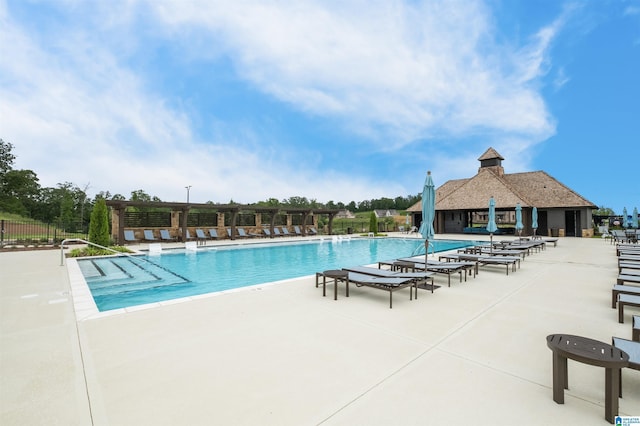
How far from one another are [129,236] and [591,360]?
20.5 metres

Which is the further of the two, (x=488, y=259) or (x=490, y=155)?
(x=490, y=155)

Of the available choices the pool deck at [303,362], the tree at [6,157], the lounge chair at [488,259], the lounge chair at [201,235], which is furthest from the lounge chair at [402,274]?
the tree at [6,157]

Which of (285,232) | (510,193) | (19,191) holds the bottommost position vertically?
(285,232)

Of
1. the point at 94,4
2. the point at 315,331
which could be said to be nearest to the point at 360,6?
the point at 94,4

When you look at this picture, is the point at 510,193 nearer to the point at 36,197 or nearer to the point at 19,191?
the point at 19,191

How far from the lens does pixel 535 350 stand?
3215 millimetres

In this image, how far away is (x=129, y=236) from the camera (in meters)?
17.5

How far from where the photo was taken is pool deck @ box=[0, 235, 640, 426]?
2143mm

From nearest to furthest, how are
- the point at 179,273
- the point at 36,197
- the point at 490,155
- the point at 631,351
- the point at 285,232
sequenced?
the point at 631,351 → the point at 179,273 → the point at 285,232 → the point at 490,155 → the point at 36,197

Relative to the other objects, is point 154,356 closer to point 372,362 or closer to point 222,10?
point 372,362

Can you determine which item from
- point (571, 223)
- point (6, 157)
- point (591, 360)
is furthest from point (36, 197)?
point (571, 223)

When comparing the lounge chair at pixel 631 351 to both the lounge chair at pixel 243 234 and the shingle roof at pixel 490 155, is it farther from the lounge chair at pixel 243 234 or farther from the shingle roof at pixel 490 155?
the shingle roof at pixel 490 155

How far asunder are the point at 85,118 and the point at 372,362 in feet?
69.4

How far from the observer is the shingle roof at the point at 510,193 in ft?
74.9
